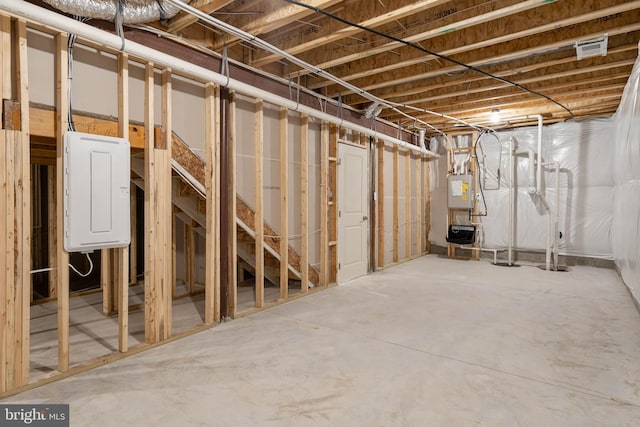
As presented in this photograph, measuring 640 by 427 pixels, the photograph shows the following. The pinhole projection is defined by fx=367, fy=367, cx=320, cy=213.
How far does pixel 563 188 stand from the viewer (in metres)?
6.34

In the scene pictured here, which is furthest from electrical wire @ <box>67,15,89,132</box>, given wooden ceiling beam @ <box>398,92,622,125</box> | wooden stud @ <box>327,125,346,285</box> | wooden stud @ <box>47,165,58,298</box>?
wooden ceiling beam @ <box>398,92,622,125</box>

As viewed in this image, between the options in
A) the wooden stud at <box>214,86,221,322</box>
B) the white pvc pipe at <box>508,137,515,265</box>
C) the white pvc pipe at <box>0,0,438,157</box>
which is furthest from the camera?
the white pvc pipe at <box>508,137,515,265</box>

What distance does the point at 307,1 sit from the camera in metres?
2.71

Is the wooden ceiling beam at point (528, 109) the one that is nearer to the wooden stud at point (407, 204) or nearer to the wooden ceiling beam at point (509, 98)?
the wooden ceiling beam at point (509, 98)

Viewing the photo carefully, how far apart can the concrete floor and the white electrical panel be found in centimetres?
88

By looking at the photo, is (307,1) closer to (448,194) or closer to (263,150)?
(263,150)

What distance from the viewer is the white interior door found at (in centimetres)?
493

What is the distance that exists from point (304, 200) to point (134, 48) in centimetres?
228

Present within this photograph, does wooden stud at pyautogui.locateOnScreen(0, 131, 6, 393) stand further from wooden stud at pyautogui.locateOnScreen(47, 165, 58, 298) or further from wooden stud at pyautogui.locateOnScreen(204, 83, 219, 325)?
wooden stud at pyautogui.locateOnScreen(47, 165, 58, 298)

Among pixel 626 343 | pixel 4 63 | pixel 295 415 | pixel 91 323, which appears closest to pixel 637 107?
pixel 626 343

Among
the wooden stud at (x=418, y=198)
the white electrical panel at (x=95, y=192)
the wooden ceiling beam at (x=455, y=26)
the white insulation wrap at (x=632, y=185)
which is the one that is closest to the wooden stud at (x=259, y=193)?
the wooden ceiling beam at (x=455, y=26)

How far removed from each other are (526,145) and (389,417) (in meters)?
6.27

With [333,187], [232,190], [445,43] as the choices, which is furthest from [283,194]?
[445,43]

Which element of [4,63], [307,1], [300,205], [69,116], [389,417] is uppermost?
[307,1]
